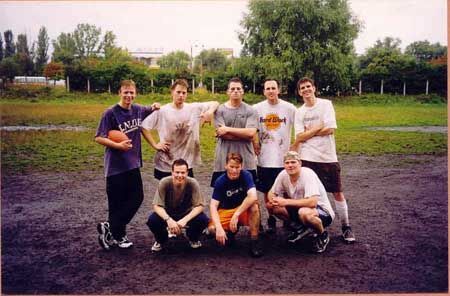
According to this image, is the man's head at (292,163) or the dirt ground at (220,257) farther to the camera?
the man's head at (292,163)

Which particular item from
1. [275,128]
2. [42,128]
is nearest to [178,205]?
[275,128]

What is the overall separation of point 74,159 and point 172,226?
3234 millimetres

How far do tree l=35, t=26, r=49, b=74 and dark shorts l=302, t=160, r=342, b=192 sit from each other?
2.93 metres

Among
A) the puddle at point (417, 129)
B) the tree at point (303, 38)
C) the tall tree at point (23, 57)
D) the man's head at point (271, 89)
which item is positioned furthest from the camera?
the tree at point (303, 38)

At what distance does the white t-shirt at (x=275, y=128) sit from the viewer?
164 inches

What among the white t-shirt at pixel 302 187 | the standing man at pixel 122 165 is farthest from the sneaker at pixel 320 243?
the standing man at pixel 122 165

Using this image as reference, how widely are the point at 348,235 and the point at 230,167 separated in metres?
1.25

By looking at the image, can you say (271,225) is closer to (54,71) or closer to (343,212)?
(343,212)

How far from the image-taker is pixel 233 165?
3.78 metres

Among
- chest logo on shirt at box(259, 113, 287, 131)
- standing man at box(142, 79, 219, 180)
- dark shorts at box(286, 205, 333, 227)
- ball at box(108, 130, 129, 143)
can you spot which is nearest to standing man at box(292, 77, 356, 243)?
chest logo on shirt at box(259, 113, 287, 131)

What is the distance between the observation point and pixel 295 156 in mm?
3818

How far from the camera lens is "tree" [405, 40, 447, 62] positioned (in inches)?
175

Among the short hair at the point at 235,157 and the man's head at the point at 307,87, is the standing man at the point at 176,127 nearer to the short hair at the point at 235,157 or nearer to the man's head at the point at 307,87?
the short hair at the point at 235,157

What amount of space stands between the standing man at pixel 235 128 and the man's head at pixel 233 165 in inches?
8.2
